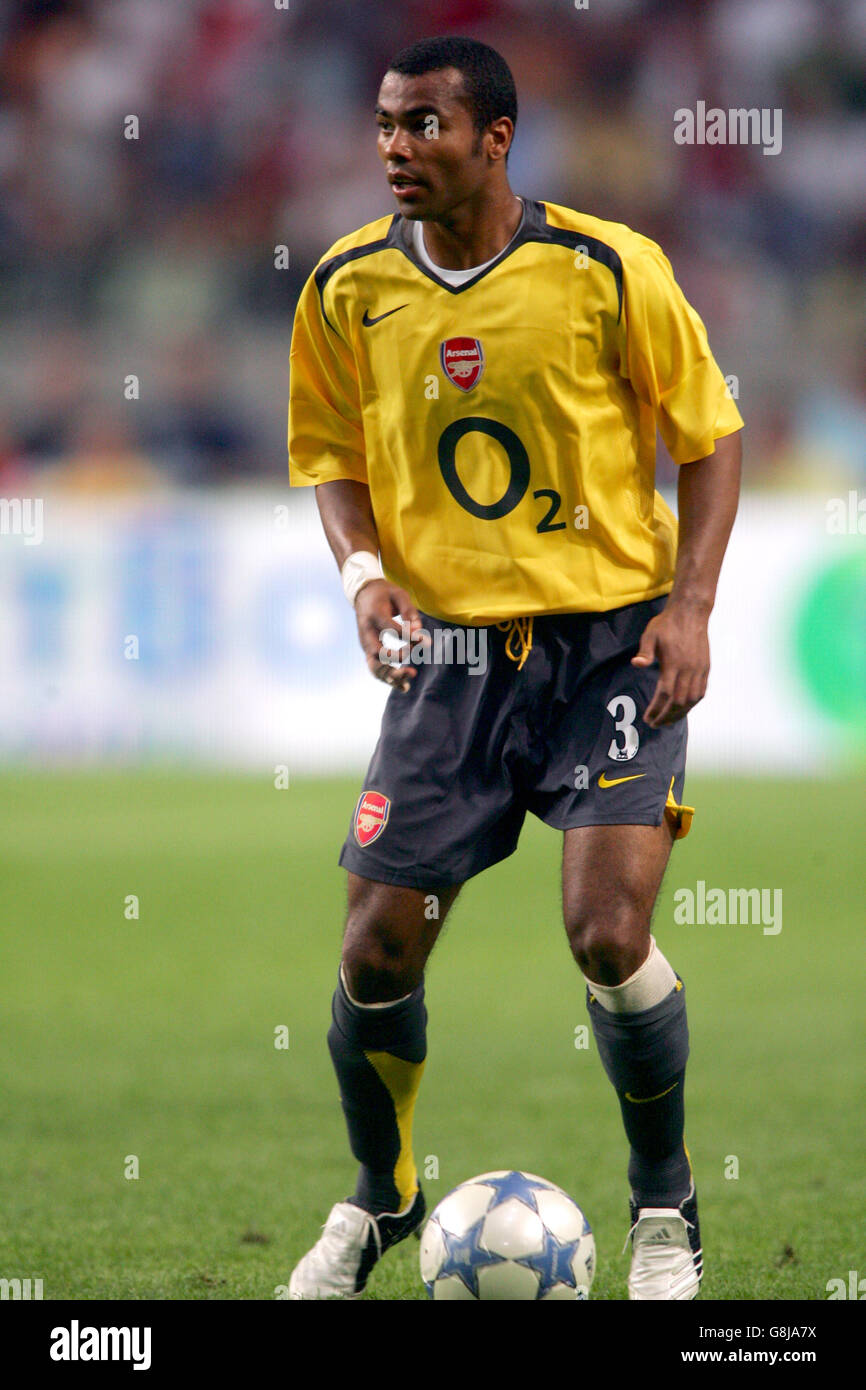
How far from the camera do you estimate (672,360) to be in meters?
3.13

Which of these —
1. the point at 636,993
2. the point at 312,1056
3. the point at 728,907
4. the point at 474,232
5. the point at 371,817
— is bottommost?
the point at 312,1056

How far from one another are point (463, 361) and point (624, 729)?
75cm

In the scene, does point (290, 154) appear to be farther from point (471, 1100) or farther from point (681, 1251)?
point (681, 1251)

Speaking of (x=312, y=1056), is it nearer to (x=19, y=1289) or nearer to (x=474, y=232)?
(x=19, y=1289)

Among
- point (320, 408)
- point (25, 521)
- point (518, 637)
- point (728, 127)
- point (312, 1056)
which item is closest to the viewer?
point (518, 637)

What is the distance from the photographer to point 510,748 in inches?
126

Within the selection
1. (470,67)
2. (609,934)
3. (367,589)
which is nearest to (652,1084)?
(609,934)

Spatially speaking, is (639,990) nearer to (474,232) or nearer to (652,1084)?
(652,1084)

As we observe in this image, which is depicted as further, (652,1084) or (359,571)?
(359,571)

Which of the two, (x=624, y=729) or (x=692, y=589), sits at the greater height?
(x=692, y=589)

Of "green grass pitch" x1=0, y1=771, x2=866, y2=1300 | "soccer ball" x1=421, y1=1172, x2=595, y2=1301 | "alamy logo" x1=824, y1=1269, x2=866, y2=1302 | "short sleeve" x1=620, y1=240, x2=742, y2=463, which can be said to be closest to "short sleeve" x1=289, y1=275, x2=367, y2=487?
"short sleeve" x1=620, y1=240, x2=742, y2=463

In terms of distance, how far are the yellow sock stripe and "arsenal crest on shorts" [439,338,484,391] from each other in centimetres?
131

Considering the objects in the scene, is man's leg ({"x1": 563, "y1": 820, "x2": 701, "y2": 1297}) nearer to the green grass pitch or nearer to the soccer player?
the soccer player

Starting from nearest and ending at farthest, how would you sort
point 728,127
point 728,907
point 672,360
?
point 672,360 < point 728,907 < point 728,127
